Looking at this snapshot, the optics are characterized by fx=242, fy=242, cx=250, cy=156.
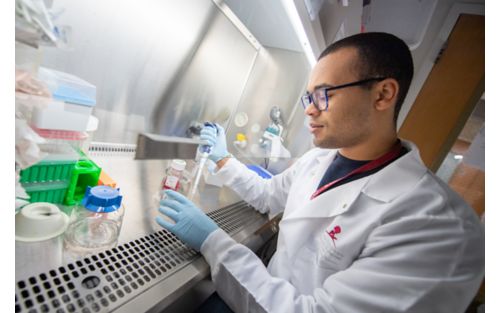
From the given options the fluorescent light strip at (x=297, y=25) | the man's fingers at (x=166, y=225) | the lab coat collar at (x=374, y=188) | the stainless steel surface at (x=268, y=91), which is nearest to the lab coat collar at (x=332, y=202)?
the lab coat collar at (x=374, y=188)

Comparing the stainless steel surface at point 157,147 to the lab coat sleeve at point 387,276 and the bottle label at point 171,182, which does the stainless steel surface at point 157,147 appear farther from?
the lab coat sleeve at point 387,276

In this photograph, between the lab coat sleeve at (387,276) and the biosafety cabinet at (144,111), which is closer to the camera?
the biosafety cabinet at (144,111)

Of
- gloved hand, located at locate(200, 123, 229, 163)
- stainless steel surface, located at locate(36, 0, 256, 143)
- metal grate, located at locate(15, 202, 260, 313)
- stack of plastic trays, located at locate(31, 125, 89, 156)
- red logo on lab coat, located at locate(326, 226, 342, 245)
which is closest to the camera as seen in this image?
metal grate, located at locate(15, 202, 260, 313)

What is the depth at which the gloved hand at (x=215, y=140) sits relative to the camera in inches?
54.2

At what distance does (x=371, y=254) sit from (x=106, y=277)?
805 mm

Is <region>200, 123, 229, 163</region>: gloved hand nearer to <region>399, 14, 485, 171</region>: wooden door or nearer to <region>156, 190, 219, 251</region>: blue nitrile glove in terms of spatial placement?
<region>156, 190, 219, 251</region>: blue nitrile glove

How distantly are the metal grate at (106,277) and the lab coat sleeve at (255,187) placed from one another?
612 millimetres

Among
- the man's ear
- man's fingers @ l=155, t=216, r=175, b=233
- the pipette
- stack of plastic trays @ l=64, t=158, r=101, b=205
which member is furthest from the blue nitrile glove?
the man's ear

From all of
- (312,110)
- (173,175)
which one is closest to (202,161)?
(173,175)

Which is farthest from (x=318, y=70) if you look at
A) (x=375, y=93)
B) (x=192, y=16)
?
(x=192, y=16)

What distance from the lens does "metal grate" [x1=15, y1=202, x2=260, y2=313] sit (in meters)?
0.48

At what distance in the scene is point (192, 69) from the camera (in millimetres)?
1283

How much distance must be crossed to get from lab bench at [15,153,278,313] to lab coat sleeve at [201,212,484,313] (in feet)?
0.33

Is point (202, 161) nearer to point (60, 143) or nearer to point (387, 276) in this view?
point (60, 143)
